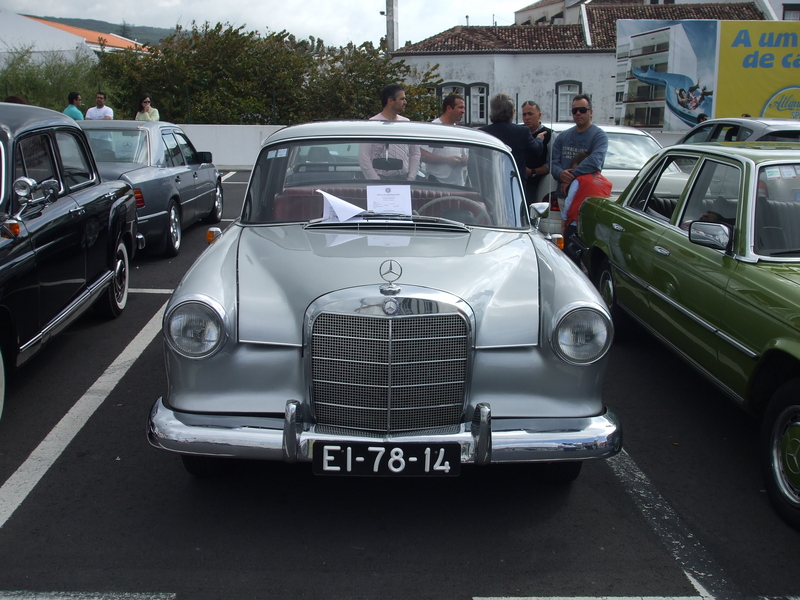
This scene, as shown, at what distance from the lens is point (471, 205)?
170 inches

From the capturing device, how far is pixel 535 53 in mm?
42469

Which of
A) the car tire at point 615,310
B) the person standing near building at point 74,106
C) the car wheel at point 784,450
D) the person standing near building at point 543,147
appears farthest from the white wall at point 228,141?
the car wheel at point 784,450

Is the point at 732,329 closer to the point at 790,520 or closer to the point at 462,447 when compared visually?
the point at 790,520

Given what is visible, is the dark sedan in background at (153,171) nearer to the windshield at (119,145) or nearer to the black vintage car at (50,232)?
the windshield at (119,145)

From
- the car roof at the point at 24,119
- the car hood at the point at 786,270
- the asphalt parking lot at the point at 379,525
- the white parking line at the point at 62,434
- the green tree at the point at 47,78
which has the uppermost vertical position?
the green tree at the point at 47,78

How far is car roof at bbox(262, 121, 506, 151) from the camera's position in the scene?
448cm

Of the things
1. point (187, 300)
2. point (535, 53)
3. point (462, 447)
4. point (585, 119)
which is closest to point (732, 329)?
point (462, 447)

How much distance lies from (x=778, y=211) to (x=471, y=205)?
1.70 m

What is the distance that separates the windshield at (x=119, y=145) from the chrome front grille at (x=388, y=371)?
21.5ft

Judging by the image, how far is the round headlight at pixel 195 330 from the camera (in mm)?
3252

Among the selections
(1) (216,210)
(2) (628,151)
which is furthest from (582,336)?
(1) (216,210)

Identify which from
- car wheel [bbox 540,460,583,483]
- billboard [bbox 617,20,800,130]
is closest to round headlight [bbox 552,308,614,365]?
car wheel [bbox 540,460,583,483]

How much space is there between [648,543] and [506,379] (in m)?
0.94

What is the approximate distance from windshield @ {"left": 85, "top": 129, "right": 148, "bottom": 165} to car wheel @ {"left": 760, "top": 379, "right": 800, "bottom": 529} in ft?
24.3
